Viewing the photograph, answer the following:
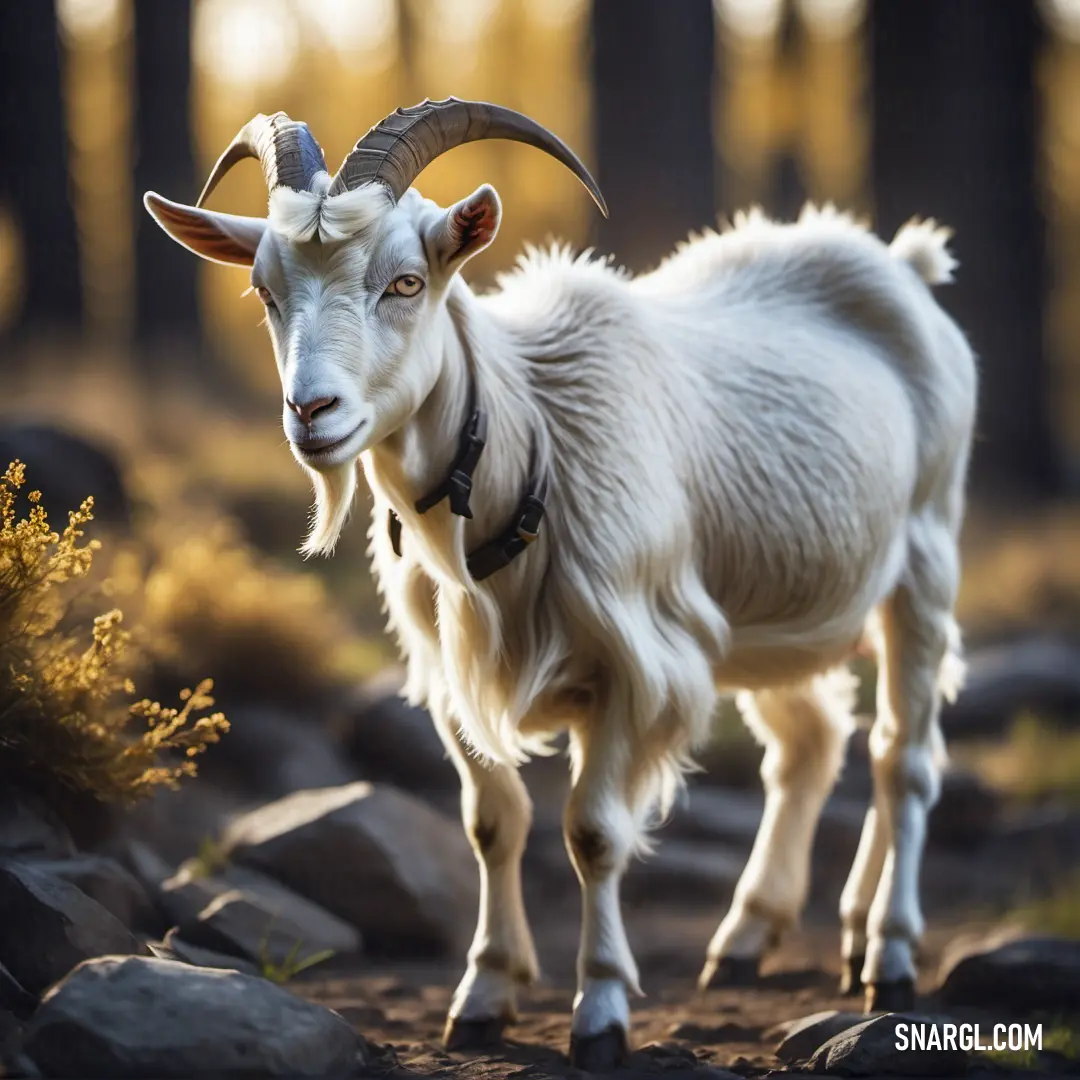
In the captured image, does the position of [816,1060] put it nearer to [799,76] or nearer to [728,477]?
[728,477]

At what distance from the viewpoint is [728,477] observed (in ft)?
16.4

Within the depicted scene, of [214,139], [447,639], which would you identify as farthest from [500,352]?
[214,139]

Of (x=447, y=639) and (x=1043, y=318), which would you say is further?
(x=1043, y=318)

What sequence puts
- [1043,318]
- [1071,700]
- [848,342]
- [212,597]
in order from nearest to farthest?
1. [848,342]
2. [212,597]
3. [1071,700]
4. [1043,318]

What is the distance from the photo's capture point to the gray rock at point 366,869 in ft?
19.1

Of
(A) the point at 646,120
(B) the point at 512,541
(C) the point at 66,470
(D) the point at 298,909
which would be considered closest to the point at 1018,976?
(B) the point at 512,541

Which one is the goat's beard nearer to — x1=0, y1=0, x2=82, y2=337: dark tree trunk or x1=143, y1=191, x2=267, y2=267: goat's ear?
x1=143, y1=191, x2=267, y2=267: goat's ear

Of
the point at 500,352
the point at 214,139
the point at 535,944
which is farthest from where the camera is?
the point at 214,139

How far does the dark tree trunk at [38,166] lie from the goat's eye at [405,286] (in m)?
11.7

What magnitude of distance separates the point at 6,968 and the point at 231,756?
10.6ft

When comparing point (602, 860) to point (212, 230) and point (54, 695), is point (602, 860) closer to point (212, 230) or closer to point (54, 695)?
point (54, 695)

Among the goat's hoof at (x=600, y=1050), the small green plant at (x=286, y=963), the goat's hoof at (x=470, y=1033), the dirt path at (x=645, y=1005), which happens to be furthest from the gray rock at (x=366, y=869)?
the goat's hoof at (x=600, y=1050)

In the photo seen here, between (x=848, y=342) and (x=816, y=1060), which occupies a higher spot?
(x=848, y=342)

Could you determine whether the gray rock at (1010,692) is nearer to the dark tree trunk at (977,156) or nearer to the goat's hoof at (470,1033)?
the dark tree trunk at (977,156)
